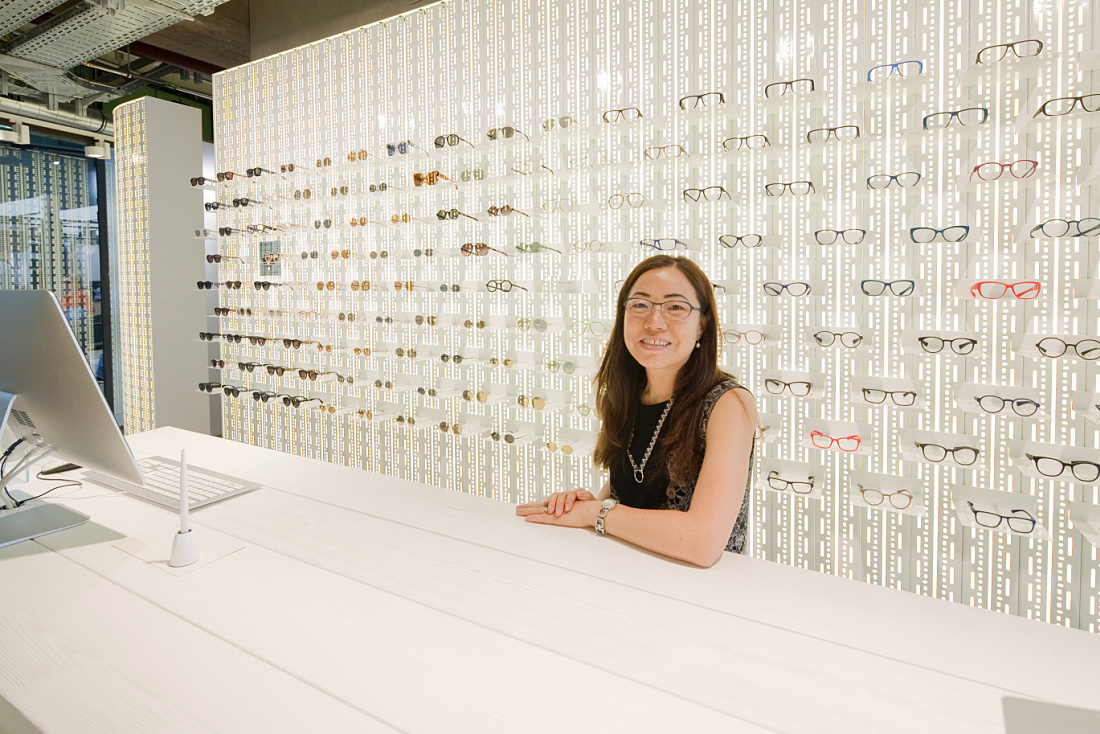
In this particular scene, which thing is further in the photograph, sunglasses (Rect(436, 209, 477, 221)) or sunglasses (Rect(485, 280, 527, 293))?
sunglasses (Rect(436, 209, 477, 221))

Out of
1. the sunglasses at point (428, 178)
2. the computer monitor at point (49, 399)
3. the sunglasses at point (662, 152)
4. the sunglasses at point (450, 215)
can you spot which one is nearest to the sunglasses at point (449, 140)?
the sunglasses at point (428, 178)

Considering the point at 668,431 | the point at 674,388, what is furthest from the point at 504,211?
the point at 668,431

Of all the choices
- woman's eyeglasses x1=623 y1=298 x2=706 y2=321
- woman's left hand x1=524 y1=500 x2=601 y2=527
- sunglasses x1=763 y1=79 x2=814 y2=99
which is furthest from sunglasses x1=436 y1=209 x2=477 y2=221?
woman's left hand x1=524 y1=500 x2=601 y2=527

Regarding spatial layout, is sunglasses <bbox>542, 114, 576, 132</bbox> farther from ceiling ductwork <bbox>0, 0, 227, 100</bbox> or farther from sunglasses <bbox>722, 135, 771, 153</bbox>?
ceiling ductwork <bbox>0, 0, 227, 100</bbox>

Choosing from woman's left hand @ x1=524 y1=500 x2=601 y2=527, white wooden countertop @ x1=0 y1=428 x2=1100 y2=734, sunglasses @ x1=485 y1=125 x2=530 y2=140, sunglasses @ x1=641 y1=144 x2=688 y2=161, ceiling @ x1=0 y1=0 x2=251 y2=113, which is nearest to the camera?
white wooden countertop @ x1=0 y1=428 x2=1100 y2=734

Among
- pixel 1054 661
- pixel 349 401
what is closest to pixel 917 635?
pixel 1054 661

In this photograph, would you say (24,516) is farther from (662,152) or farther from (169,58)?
(169,58)

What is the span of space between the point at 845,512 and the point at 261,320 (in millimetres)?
4504

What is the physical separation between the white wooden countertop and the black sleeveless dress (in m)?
0.31

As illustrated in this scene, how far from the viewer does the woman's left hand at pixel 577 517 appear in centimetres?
162

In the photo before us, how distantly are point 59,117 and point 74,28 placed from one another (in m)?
2.11

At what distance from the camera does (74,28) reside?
12.8ft

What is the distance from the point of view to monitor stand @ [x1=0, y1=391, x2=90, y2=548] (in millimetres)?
1506

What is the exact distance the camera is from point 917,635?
1113 millimetres
